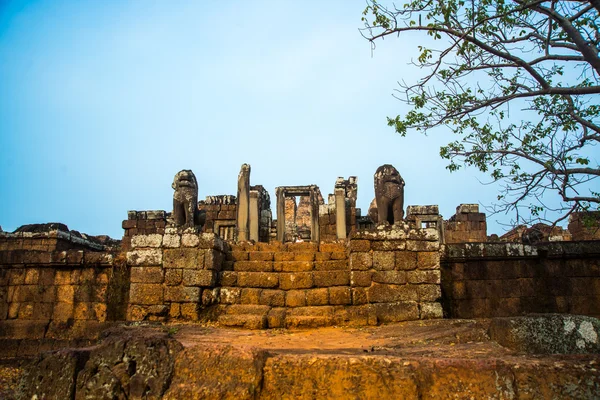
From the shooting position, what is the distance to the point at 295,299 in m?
7.51

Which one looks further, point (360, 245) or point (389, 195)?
point (389, 195)

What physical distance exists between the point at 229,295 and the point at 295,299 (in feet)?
3.44

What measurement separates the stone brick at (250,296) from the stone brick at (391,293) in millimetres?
1781

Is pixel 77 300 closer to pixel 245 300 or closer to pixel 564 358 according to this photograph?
pixel 245 300

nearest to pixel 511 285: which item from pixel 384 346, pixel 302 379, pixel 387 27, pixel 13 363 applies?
pixel 384 346

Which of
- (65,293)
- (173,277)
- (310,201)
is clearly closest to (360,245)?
(173,277)

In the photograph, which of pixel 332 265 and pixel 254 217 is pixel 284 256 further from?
pixel 254 217

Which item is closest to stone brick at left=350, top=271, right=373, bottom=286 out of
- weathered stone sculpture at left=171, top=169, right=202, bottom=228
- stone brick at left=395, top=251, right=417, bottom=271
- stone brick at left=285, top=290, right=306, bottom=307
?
stone brick at left=395, top=251, right=417, bottom=271

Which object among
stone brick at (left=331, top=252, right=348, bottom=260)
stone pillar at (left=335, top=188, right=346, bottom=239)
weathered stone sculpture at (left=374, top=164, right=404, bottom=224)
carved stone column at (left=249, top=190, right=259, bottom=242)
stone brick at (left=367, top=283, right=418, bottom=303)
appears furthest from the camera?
carved stone column at (left=249, top=190, right=259, bottom=242)

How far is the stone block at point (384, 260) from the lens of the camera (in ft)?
23.7

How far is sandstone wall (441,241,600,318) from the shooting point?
309 inches

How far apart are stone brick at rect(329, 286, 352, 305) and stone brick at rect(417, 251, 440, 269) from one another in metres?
1.16

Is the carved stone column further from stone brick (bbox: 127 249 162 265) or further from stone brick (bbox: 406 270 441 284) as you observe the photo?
stone brick (bbox: 406 270 441 284)

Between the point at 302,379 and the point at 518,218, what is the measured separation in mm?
6037
